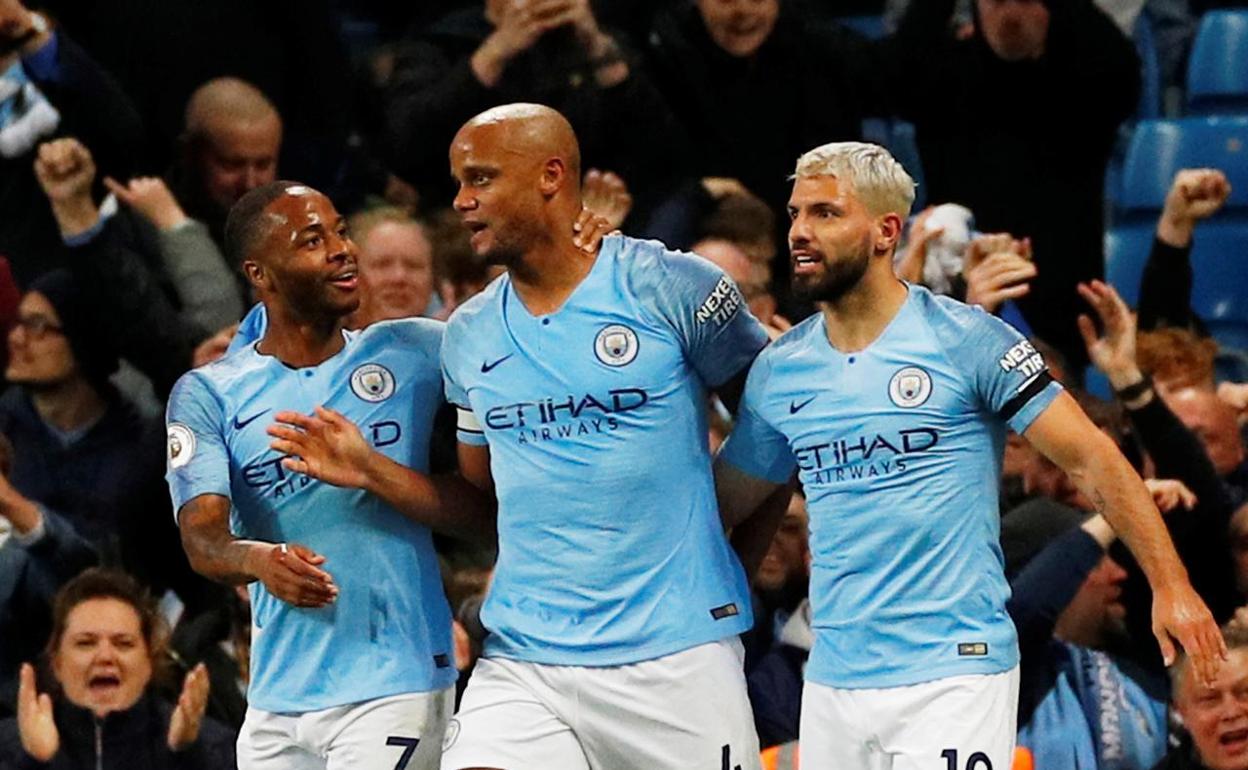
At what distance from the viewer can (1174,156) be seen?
11297mm

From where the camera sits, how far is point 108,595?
26.5 ft

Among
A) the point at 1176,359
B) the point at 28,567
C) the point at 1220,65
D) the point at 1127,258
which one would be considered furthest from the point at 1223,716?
the point at 1220,65

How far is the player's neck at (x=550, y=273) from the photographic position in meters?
6.10

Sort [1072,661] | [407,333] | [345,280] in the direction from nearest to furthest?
[345,280], [407,333], [1072,661]

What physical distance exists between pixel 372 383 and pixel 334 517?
33cm

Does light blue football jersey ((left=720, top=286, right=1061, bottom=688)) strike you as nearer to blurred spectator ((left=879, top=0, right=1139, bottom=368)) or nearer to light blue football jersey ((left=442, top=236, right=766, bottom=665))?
light blue football jersey ((left=442, top=236, right=766, bottom=665))

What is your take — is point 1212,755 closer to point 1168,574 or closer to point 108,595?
point 1168,574

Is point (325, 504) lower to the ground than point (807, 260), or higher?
lower

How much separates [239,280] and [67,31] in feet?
6.34

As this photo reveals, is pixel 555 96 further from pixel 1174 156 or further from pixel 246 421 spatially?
pixel 246 421

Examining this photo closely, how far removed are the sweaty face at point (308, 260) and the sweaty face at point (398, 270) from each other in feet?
8.81

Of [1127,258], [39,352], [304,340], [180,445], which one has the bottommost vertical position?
[1127,258]

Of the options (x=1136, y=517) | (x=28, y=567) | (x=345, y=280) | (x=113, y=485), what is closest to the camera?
(x=1136, y=517)

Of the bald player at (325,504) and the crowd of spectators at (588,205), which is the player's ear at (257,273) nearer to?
the bald player at (325,504)
